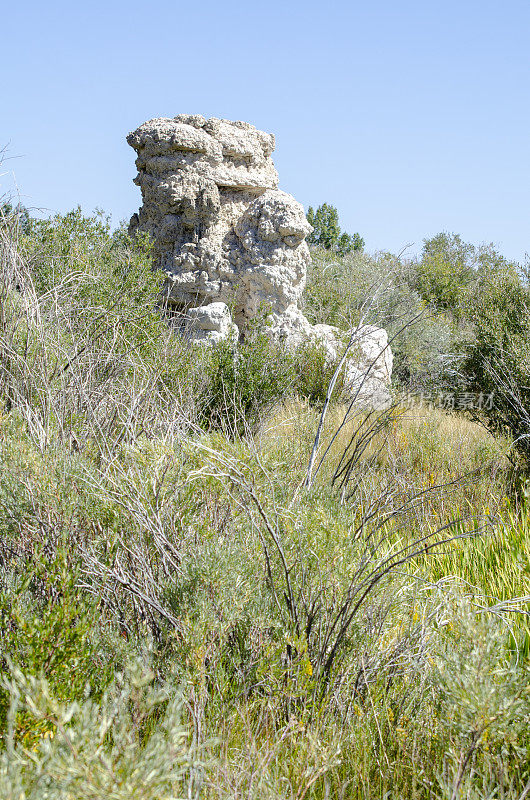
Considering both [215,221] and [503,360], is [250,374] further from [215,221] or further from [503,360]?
[215,221]

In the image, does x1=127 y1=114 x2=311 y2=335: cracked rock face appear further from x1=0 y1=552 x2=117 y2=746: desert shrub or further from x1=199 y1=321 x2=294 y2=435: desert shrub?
x1=0 y1=552 x2=117 y2=746: desert shrub

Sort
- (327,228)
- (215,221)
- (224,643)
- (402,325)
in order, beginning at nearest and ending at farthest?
(224,643)
(215,221)
(402,325)
(327,228)

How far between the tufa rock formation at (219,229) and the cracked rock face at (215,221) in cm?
1

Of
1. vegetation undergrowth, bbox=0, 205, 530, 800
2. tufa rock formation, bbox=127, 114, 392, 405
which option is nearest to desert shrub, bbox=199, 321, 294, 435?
tufa rock formation, bbox=127, 114, 392, 405

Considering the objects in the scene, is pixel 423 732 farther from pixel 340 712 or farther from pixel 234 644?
pixel 234 644

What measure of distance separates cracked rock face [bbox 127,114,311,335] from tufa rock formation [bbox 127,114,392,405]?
15 mm

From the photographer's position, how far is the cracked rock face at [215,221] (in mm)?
9055

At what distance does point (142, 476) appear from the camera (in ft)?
8.09

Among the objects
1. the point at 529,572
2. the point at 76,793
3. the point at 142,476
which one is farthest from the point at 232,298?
the point at 76,793

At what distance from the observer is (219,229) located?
9.45 metres

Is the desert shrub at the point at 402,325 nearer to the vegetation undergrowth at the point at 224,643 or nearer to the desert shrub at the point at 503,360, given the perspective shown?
the desert shrub at the point at 503,360

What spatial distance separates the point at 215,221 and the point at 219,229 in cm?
14

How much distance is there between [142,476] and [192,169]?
24.6ft

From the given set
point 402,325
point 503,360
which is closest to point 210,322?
point 503,360
